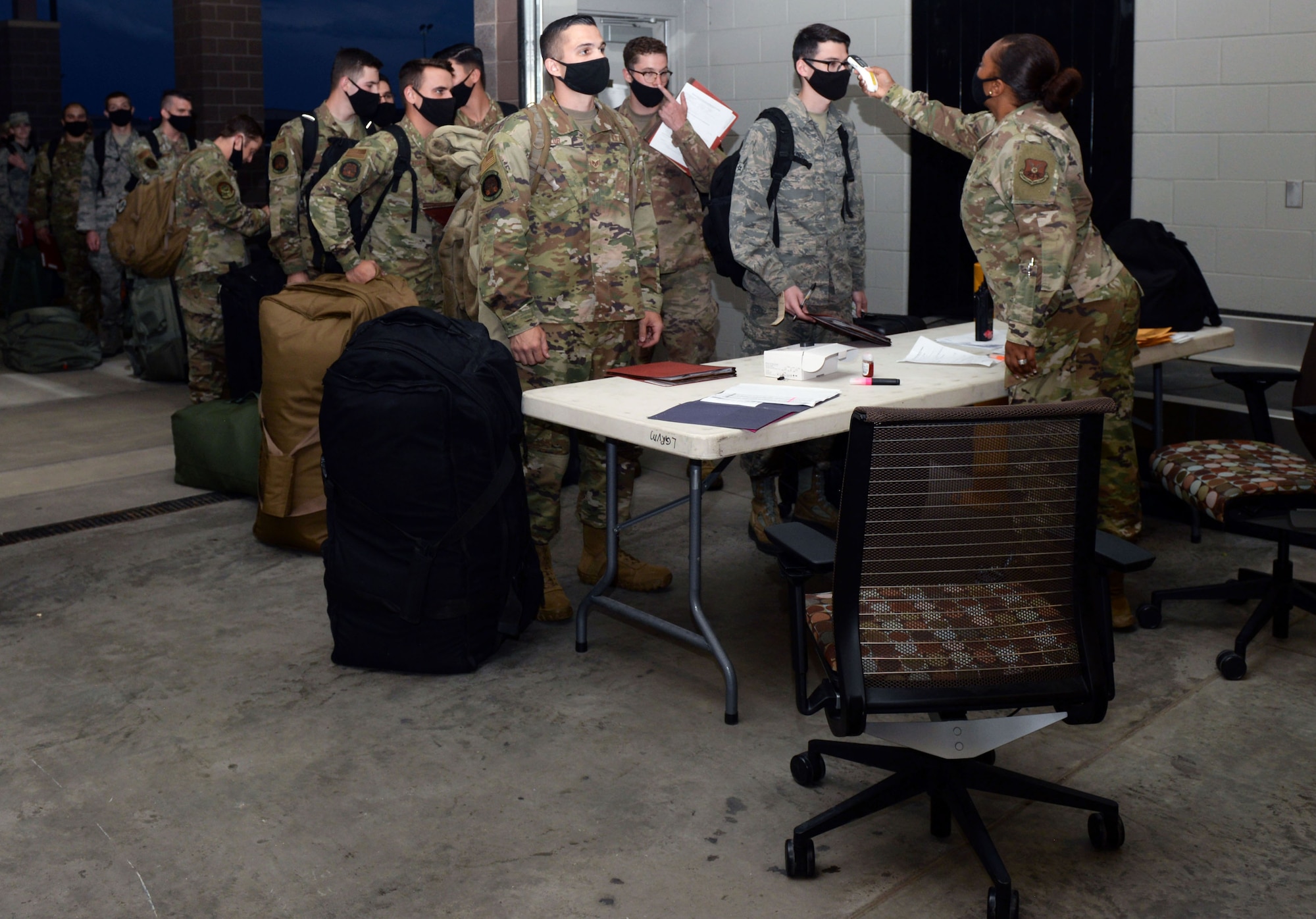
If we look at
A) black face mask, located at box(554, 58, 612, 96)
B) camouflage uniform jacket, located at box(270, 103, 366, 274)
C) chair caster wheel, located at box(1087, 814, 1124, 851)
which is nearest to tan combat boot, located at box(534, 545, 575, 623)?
black face mask, located at box(554, 58, 612, 96)

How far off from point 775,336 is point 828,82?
32.6 inches

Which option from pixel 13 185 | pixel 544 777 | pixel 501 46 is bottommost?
pixel 544 777

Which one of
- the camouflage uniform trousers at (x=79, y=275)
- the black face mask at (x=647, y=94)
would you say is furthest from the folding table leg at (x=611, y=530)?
the camouflage uniform trousers at (x=79, y=275)

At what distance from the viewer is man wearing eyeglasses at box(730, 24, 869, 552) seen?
3957mm

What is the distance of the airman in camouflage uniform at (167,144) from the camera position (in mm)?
7484

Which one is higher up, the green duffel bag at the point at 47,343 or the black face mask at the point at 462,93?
the black face mask at the point at 462,93

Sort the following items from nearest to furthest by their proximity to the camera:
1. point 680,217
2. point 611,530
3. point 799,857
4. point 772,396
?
point 799,857 → point 772,396 → point 611,530 → point 680,217

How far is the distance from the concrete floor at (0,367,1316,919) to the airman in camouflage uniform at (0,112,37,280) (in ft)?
23.1

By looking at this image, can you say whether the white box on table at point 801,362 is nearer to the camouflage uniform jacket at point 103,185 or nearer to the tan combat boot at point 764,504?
the tan combat boot at point 764,504

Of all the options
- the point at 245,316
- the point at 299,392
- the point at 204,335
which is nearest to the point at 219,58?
the point at 204,335

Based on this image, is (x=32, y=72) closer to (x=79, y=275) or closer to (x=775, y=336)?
(x=79, y=275)

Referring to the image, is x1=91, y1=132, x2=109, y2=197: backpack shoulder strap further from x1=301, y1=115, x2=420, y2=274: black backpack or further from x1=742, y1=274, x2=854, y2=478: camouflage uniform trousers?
x1=742, y1=274, x2=854, y2=478: camouflage uniform trousers

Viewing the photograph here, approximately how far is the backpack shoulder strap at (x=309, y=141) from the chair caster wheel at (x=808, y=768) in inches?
127

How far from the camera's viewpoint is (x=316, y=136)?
15.8 ft
